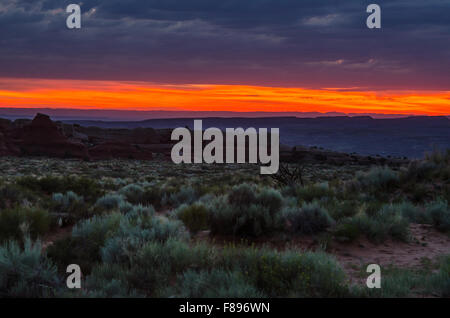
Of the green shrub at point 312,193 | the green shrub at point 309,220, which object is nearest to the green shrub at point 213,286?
the green shrub at point 309,220

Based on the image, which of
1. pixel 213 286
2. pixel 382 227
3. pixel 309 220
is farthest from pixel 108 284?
pixel 382 227

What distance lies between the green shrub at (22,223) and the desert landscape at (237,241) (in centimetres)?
2

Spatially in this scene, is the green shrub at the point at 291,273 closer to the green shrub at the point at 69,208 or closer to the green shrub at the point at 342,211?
the green shrub at the point at 342,211

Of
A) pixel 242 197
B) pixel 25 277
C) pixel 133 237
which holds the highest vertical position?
pixel 242 197

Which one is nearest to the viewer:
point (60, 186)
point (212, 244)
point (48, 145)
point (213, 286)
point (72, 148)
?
point (213, 286)

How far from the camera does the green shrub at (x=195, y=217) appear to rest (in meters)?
8.38

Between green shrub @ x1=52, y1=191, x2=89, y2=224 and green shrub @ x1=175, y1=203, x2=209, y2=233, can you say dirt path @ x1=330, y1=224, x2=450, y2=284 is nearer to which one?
green shrub @ x1=175, y1=203, x2=209, y2=233

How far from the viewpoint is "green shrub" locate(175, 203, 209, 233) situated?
8.38 metres

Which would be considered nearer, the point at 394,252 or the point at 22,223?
the point at 394,252

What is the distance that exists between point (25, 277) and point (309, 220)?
515cm

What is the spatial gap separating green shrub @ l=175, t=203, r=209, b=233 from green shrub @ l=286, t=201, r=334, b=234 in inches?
69.5

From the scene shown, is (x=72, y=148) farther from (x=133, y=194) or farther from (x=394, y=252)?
(x=394, y=252)

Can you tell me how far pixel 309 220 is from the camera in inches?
315
